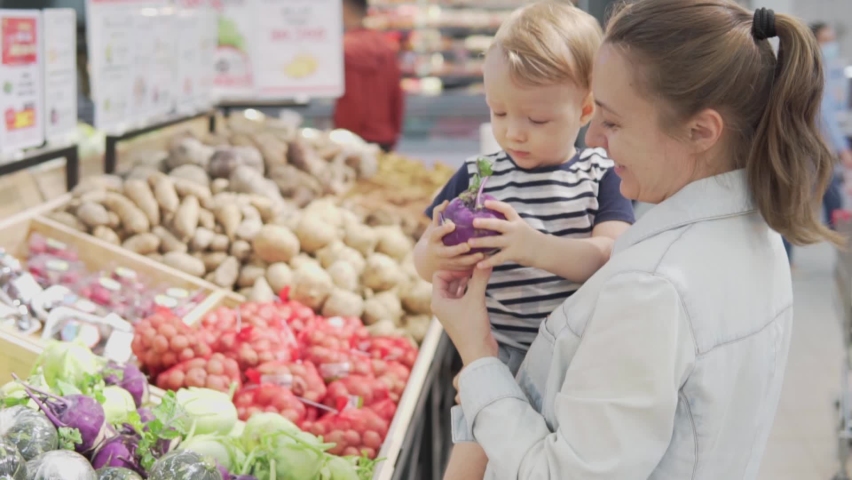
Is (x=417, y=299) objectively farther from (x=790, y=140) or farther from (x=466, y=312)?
(x=790, y=140)

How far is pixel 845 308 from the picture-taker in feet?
12.4

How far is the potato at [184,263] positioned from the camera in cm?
346

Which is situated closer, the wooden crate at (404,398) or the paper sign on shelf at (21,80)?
the wooden crate at (404,398)

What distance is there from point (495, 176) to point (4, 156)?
2.35m

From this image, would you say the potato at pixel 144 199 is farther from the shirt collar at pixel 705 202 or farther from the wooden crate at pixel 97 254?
Answer: the shirt collar at pixel 705 202

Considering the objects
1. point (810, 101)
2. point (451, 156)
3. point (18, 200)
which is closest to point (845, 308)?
point (810, 101)

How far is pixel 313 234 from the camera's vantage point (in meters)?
3.74

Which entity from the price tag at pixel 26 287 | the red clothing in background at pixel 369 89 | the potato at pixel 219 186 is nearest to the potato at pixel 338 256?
the potato at pixel 219 186

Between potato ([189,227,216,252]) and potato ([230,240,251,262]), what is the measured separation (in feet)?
0.31

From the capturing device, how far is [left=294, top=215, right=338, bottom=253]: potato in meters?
3.75

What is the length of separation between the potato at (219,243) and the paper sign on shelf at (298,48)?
6.69 ft

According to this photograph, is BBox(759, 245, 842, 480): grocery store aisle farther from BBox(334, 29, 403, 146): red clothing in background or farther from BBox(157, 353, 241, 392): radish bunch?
BBox(334, 29, 403, 146): red clothing in background

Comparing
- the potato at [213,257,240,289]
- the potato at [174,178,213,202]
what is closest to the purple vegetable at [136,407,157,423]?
the potato at [213,257,240,289]

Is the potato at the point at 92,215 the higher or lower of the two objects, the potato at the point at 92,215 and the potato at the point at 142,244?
the higher
